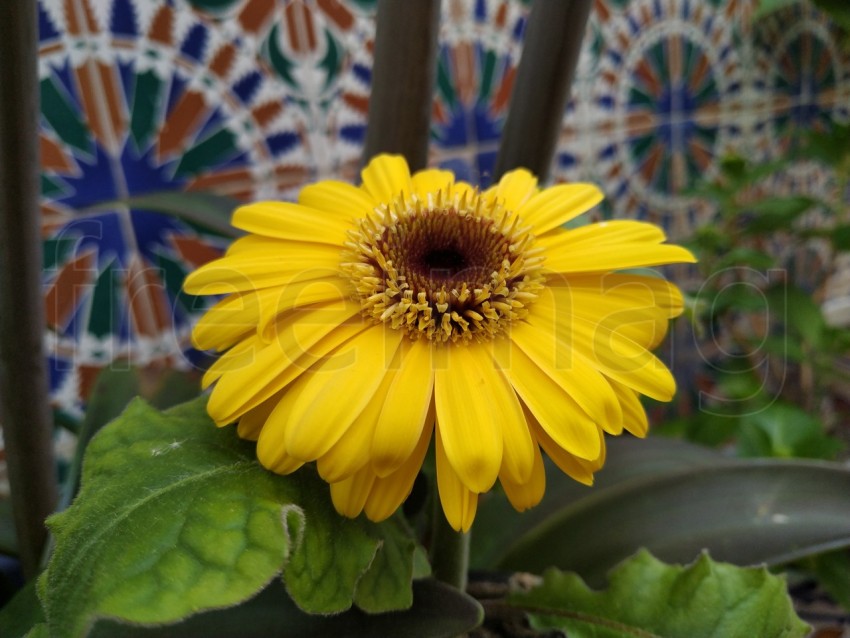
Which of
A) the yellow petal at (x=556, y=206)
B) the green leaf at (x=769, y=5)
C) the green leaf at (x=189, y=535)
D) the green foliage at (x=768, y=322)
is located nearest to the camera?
the green leaf at (x=189, y=535)

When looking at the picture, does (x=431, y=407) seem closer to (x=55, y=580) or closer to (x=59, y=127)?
(x=55, y=580)

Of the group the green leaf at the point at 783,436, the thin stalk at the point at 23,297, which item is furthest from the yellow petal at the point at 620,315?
the green leaf at the point at 783,436

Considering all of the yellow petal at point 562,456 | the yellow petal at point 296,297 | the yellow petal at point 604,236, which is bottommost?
the yellow petal at point 562,456

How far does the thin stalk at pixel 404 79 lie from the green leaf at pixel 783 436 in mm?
359

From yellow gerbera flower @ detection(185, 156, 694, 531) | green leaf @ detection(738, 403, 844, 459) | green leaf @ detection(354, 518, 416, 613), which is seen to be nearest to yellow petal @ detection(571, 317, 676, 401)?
yellow gerbera flower @ detection(185, 156, 694, 531)

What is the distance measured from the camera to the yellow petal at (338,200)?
0.95 ft

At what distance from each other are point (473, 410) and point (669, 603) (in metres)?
0.15

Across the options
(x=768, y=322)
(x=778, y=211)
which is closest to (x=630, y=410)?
(x=778, y=211)

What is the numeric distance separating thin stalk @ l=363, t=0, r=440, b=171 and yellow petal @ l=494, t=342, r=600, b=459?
0.19m

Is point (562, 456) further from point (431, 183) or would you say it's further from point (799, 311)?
point (799, 311)

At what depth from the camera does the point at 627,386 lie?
22cm

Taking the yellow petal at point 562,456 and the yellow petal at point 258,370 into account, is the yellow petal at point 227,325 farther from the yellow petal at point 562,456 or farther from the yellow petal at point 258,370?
the yellow petal at point 562,456

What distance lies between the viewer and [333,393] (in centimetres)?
20

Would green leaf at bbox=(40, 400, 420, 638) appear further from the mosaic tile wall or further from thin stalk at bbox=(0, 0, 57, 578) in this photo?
the mosaic tile wall
